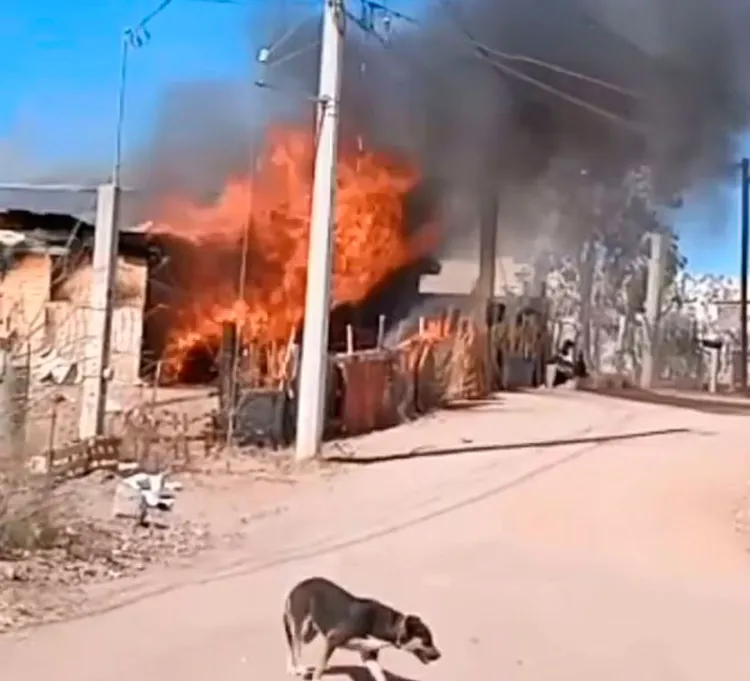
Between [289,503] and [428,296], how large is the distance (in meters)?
13.4

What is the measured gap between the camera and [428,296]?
2239 centimetres

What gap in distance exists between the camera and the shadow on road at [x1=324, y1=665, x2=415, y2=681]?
4938mm

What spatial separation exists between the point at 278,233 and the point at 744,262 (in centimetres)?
1309

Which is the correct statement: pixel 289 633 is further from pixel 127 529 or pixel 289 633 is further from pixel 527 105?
pixel 527 105

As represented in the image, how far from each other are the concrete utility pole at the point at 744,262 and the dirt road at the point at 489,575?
14.5 m

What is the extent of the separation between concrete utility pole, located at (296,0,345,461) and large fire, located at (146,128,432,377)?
4.52 metres

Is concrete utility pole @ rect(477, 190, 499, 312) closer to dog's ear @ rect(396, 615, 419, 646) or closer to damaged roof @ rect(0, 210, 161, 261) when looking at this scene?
damaged roof @ rect(0, 210, 161, 261)

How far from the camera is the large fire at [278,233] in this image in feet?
55.9

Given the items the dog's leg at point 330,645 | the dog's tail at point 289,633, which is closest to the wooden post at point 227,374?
the dog's tail at point 289,633

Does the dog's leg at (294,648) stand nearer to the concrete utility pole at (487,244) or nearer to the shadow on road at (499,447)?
the shadow on road at (499,447)

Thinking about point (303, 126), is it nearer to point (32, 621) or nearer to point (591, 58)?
point (591, 58)

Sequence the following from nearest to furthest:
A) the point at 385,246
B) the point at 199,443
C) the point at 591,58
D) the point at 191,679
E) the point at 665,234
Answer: the point at 191,679, the point at 199,443, the point at 385,246, the point at 591,58, the point at 665,234

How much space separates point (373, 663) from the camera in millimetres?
4832

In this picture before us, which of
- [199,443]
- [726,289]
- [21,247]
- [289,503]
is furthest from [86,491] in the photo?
[726,289]
